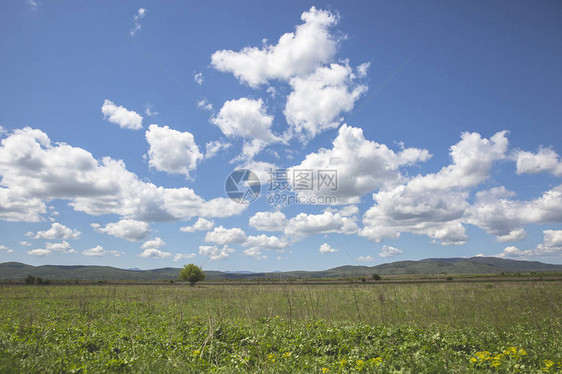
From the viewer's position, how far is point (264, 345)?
7.43 m

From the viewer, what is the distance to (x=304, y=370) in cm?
589

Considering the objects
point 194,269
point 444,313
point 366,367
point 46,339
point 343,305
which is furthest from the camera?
point 194,269

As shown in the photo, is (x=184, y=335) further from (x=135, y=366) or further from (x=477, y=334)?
(x=477, y=334)

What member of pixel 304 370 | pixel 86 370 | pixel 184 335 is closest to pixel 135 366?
pixel 86 370

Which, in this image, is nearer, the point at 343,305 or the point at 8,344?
the point at 8,344

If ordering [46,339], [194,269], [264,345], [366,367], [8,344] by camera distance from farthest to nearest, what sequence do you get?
[194,269]
[46,339]
[264,345]
[8,344]
[366,367]

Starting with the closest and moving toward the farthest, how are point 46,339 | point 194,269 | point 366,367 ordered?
point 366,367
point 46,339
point 194,269

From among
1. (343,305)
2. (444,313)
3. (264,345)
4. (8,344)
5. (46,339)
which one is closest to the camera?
(8,344)

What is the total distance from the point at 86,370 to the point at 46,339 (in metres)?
3.85

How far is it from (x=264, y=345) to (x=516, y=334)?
285 inches

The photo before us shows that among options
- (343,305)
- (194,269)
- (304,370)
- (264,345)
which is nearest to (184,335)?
(264,345)

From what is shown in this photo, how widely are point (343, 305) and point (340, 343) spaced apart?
35.0 feet

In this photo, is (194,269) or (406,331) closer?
(406,331)

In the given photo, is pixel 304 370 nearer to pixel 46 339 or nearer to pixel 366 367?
pixel 366 367
